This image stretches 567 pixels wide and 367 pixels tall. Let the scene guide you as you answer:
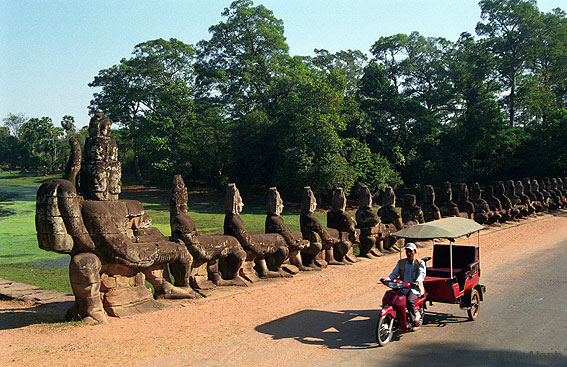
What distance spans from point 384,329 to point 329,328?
46.4 inches

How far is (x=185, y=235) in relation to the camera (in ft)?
31.0

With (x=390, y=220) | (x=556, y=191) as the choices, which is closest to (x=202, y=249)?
(x=390, y=220)

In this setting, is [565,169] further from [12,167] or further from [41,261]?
[12,167]

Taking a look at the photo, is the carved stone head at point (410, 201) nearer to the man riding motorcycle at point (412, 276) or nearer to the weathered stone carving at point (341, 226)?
the weathered stone carving at point (341, 226)

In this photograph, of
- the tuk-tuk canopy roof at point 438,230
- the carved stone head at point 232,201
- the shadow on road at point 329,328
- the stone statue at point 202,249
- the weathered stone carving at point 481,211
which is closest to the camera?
the shadow on road at point 329,328

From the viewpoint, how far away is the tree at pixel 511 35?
1741 inches

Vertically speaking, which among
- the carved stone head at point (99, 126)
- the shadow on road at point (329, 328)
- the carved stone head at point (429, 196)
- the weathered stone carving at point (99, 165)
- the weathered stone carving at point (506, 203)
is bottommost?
the shadow on road at point (329, 328)

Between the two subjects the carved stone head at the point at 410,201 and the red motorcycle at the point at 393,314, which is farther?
the carved stone head at the point at 410,201

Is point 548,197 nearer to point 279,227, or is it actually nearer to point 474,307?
point 279,227

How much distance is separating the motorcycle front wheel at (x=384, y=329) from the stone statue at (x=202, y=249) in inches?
160

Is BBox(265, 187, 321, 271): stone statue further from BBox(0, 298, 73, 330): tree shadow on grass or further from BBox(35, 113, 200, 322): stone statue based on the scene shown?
BBox(0, 298, 73, 330): tree shadow on grass

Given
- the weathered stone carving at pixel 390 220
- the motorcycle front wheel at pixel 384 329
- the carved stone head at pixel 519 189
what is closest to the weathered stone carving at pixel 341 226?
the weathered stone carving at pixel 390 220

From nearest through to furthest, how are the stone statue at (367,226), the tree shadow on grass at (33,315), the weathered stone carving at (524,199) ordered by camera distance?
the tree shadow on grass at (33,315) < the stone statue at (367,226) < the weathered stone carving at (524,199)

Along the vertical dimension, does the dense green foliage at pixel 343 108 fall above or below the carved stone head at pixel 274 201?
above
